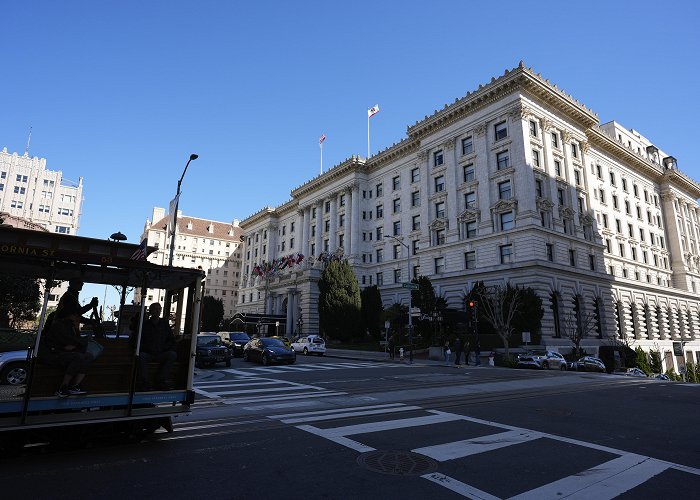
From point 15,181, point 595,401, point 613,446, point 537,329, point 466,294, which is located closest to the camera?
point 613,446

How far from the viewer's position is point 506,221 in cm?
4219

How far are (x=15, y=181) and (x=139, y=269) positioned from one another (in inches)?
4576

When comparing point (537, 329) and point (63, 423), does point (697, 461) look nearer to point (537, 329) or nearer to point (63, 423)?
point (63, 423)

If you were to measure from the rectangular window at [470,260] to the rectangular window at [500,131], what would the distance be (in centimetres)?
1230

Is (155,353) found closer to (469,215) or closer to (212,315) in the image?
(469,215)

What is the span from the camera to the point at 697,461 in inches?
256

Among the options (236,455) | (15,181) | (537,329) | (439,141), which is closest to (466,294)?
(537,329)

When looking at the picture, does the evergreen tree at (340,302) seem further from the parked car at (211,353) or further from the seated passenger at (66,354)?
the seated passenger at (66,354)

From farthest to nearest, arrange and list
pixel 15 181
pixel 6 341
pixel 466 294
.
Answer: pixel 15 181 → pixel 466 294 → pixel 6 341

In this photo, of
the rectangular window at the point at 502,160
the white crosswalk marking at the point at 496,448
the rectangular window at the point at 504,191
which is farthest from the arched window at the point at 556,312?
the white crosswalk marking at the point at 496,448

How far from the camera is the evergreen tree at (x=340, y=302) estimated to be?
48.8 metres

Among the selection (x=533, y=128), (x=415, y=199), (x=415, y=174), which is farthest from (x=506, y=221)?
(x=415, y=174)

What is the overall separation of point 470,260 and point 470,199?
6849mm

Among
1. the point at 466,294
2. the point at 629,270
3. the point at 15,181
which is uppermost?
the point at 15,181
